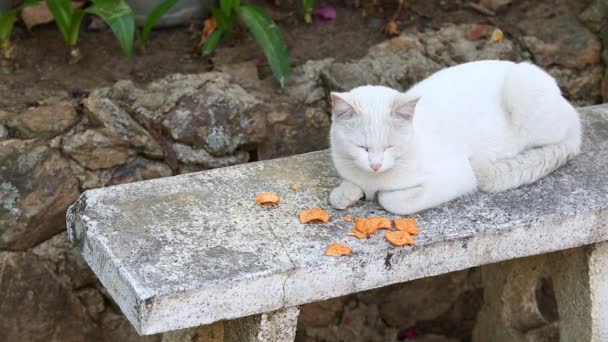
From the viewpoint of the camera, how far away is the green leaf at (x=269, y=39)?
2967 millimetres

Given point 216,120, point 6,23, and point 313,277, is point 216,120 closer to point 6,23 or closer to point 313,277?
point 6,23

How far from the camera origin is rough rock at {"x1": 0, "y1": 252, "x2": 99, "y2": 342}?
2795 mm

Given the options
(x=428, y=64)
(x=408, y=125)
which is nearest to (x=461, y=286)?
(x=428, y=64)

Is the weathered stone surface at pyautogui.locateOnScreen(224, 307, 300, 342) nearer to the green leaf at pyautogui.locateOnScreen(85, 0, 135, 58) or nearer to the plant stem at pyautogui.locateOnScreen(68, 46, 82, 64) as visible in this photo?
the green leaf at pyautogui.locateOnScreen(85, 0, 135, 58)

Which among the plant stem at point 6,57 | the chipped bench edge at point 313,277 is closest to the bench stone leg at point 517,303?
the chipped bench edge at point 313,277

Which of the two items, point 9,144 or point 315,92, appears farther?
point 315,92

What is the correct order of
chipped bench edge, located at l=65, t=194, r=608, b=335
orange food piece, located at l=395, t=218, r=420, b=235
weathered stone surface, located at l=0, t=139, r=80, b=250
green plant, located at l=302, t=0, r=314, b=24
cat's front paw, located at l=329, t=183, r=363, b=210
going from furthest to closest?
green plant, located at l=302, t=0, r=314, b=24 → weathered stone surface, located at l=0, t=139, r=80, b=250 → cat's front paw, located at l=329, t=183, r=363, b=210 → orange food piece, located at l=395, t=218, r=420, b=235 → chipped bench edge, located at l=65, t=194, r=608, b=335

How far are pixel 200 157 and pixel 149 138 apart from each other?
0.18 meters

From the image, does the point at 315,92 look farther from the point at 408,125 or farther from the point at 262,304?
the point at 262,304

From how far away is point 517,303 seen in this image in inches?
121

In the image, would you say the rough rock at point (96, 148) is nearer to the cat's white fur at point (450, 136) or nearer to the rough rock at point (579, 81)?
the cat's white fur at point (450, 136)

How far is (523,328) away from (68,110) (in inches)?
67.9

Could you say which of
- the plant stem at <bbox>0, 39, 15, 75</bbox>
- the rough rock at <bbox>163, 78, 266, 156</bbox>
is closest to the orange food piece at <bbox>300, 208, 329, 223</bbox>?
the rough rock at <bbox>163, 78, 266, 156</bbox>

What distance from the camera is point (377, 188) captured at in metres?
2.34
